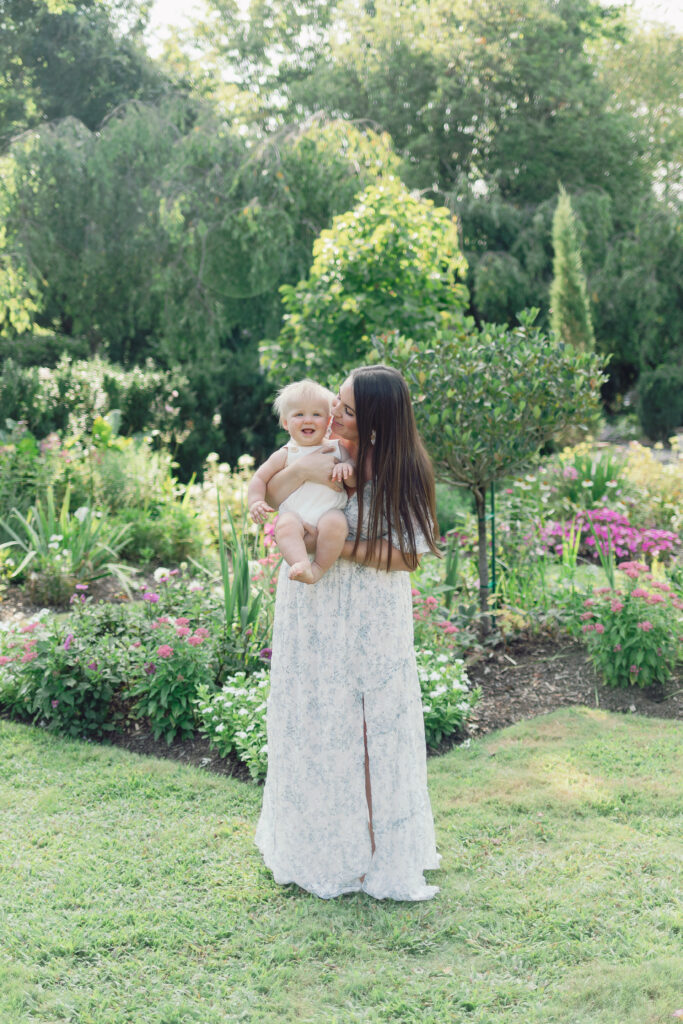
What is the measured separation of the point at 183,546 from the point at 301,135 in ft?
17.5

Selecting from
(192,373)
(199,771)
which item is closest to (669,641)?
(199,771)

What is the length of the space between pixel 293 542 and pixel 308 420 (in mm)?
384

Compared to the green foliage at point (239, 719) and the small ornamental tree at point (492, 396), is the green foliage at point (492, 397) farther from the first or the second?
the green foliage at point (239, 719)

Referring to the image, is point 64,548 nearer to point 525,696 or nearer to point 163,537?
point 163,537

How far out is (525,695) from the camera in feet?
15.2

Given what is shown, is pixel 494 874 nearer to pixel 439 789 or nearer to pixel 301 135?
pixel 439 789

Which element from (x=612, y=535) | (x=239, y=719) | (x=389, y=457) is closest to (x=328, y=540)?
(x=389, y=457)

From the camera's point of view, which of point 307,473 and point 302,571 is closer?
point 302,571

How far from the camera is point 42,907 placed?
281 cm

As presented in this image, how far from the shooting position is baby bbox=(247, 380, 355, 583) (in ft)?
8.50

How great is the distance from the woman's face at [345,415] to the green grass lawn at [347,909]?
4.95 ft

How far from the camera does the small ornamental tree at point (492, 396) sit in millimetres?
4742

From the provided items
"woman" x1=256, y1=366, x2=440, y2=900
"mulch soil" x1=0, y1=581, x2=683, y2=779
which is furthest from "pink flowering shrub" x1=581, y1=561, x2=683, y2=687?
"woman" x1=256, y1=366, x2=440, y2=900

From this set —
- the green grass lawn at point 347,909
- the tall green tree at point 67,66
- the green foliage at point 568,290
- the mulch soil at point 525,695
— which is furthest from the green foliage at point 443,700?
the tall green tree at point 67,66
